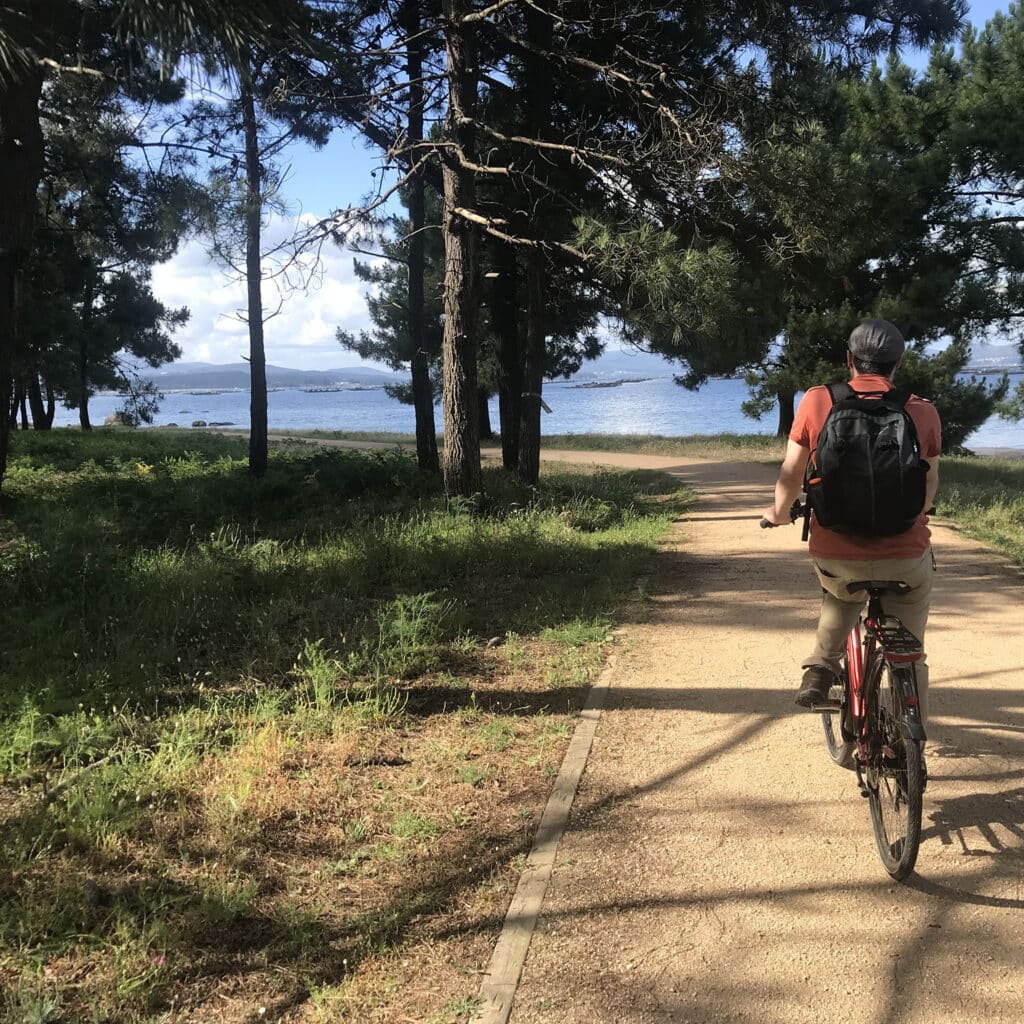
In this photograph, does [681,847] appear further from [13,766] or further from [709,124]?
[709,124]

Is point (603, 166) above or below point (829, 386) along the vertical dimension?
above

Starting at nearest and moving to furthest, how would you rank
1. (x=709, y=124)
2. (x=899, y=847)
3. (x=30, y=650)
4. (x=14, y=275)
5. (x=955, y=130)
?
(x=899, y=847) → (x=30, y=650) → (x=709, y=124) → (x=14, y=275) → (x=955, y=130)

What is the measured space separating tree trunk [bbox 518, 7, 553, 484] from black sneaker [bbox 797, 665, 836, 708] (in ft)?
28.1

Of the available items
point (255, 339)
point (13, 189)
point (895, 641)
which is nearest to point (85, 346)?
point (255, 339)

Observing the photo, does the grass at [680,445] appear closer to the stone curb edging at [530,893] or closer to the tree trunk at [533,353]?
the tree trunk at [533,353]

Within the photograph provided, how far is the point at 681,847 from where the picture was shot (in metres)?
3.04

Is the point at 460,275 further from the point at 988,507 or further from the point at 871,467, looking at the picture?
the point at 988,507

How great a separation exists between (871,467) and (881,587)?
0.53 meters

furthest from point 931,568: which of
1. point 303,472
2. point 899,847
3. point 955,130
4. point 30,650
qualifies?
point 955,130

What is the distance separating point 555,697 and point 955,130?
1549 centimetres

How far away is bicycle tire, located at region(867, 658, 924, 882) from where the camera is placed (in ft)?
8.61

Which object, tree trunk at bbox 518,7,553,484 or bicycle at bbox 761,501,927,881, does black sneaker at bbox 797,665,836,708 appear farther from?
tree trunk at bbox 518,7,553,484

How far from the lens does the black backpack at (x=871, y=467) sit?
8.71 ft

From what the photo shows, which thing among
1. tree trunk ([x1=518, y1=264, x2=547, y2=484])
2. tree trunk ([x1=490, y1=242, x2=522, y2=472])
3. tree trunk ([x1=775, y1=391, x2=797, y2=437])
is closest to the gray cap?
tree trunk ([x1=518, y1=264, x2=547, y2=484])
